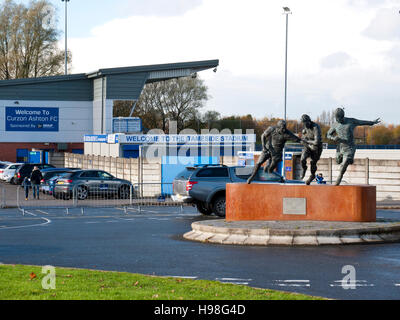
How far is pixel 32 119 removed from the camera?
6106cm

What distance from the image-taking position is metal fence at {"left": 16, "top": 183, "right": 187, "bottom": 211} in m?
28.5

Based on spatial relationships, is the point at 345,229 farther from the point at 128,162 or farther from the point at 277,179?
the point at 128,162

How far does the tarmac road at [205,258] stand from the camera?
1048 cm

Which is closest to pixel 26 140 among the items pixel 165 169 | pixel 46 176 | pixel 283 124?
pixel 46 176

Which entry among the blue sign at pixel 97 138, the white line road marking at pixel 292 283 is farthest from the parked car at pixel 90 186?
the blue sign at pixel 97 138

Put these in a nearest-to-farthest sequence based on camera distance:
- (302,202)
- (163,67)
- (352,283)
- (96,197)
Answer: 1. (352,283)
2. (302,202)
3. (96,197)
4. (163,67)

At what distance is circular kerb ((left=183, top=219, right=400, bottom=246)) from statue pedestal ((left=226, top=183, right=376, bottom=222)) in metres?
0.38

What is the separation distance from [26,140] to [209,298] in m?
55.0

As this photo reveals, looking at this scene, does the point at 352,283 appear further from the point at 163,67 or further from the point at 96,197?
the point at 163,67

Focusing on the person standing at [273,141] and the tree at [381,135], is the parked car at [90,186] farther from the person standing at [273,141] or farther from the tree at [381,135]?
the tree at [381,135]

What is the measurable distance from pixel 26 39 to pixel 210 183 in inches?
2246

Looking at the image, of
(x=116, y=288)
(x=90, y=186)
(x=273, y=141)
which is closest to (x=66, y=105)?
(x=90, y=186)

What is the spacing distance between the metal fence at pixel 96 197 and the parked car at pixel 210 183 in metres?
3.84

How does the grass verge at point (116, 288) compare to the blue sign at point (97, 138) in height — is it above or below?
below
